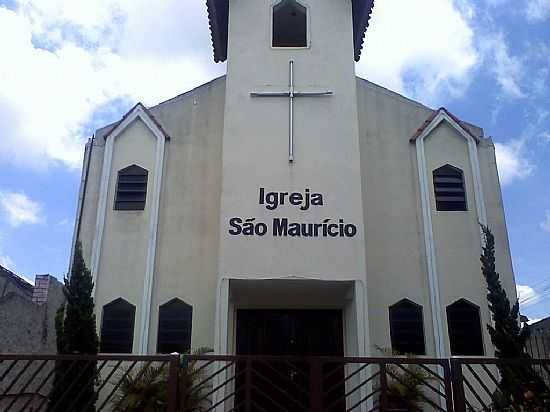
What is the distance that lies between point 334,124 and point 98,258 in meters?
5.65

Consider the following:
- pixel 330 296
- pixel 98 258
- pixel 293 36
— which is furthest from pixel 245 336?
pixel 293 36

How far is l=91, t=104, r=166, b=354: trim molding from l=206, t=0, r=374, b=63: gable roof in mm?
2678

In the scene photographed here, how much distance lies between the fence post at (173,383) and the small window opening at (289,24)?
8708mm

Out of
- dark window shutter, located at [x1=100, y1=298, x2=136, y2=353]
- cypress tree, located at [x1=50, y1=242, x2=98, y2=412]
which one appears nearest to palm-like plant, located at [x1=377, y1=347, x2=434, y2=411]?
dark window shutter, located at [x1=100, y1=298, x2=136, y2=353]

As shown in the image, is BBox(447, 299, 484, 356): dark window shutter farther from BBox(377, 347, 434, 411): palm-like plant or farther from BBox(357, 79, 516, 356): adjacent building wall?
BBox(377, 347, 434, 411): palm-like plant

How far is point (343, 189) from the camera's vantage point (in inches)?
408

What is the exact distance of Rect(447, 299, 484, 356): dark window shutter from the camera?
1075cm


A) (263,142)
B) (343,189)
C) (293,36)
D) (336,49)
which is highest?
(293,36)

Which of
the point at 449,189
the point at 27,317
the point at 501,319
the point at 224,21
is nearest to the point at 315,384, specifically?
the point at 501,319

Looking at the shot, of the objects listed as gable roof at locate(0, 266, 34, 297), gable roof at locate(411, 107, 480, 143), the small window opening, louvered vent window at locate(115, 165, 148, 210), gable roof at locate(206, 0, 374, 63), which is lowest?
gable roof at locate(0, 266, 34, 297)

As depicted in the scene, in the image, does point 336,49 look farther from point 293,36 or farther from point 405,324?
point 405,324

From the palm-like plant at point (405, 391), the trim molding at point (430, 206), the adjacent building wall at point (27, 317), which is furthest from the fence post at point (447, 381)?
the adjacent building wall at point (27, 317)

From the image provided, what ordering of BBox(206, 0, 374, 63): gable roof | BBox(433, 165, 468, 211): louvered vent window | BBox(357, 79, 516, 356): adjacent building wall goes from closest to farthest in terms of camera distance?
BBox(357, 79, 516, 356): adjacent building wall
BBox(433, 165, 468, 211): louvered vent window
BBox(206, 0, 374, 63): gable roof

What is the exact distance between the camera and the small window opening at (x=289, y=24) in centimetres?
1237
